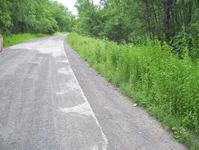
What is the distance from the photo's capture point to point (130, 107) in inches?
186

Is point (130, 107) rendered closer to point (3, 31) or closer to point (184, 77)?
point (184, 77)

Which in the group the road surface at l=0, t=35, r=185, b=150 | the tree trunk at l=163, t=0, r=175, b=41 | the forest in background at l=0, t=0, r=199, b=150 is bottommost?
the road surface at l=0, t=35, r=185, b=150

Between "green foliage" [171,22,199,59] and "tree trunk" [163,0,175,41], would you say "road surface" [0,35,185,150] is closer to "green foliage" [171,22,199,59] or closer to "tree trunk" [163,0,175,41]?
"green foliage" [171,22,199,59]

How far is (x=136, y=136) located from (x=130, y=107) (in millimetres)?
1370

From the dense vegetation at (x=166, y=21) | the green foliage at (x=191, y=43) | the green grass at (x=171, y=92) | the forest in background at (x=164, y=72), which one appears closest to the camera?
the green grass at (x=171, y=92)

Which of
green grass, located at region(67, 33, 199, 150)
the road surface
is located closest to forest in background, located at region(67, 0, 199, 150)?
green grass, located at region(67, 33, 199, 150)

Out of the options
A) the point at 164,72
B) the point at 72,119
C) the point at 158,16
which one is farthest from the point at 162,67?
the point at 158,16

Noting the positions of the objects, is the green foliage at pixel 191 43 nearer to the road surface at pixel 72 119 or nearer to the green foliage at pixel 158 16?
the green foliage at pixel 158 16

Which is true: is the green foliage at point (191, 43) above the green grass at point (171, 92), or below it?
above

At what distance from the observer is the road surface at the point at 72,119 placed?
10.3 ft

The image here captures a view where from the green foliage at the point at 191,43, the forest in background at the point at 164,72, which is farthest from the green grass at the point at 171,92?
the green foliage at the point at 191,43

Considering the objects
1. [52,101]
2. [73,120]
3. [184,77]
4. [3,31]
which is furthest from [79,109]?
[3,31]

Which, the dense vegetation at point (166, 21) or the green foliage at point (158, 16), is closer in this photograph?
the dense vegetation at point (166, 21)

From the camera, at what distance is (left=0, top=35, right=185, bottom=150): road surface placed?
3.15 meters
